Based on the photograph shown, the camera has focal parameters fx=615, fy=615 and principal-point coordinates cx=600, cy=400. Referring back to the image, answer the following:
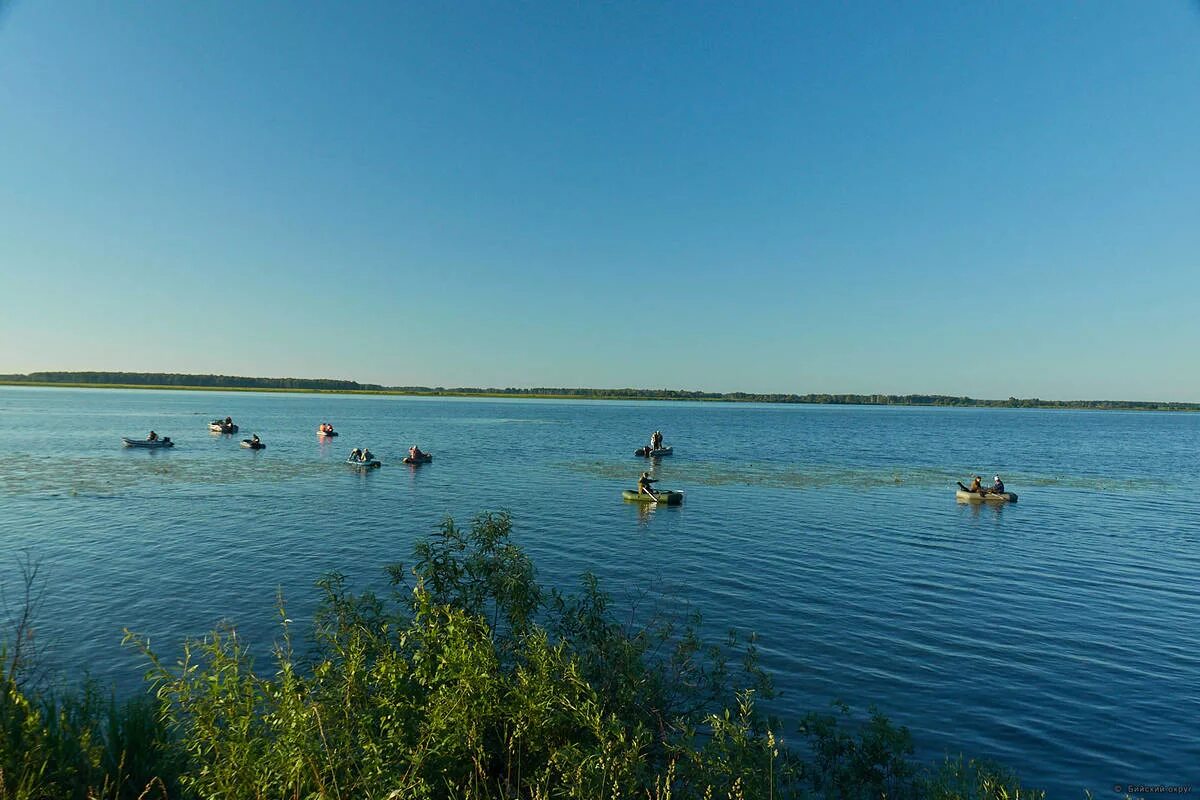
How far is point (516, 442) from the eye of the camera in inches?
3447

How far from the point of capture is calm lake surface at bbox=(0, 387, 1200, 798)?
15148mm

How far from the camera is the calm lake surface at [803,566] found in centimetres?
1515

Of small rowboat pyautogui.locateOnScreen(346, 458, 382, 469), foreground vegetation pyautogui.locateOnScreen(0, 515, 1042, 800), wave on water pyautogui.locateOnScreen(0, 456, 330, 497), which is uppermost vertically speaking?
foreground vegetation pyautogui.locateOnScreen(0, 515, 1042, 800)

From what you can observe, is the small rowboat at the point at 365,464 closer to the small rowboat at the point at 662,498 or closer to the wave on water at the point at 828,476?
the wave on water at the point at 828,476

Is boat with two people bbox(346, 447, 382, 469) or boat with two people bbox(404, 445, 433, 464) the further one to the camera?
boat with two people bbox(404, 445, 433, 464)

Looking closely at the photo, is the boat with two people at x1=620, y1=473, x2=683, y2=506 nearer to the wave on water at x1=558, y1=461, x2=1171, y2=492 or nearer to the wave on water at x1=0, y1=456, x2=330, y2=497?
the wave on water at x1=558, y1=461, x2=1171, y2=492

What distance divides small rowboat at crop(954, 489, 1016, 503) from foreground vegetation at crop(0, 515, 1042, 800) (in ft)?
120

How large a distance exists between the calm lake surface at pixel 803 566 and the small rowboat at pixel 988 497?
131 cm

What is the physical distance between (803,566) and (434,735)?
2238 centimetres

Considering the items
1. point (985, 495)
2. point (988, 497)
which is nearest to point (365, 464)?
point (985, 495)

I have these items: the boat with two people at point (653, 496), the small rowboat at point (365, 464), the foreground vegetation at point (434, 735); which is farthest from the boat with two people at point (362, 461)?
the foreground vegetation at point (434, 735)

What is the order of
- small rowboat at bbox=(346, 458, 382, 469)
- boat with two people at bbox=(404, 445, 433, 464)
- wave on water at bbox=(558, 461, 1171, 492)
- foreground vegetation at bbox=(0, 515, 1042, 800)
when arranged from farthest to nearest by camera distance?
boat with two people at bbox=(404, 445, 433, 464) → small rowboat at bbox=(346, 458, 382, 469) → wave on water at bbox=(558, 461, 1171, 492) → foreground vegetation at bbox=(0, 515, 1042, 800)

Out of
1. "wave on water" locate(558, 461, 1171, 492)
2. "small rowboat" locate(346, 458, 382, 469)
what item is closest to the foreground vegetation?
"wave on water" locate(558, 461, 1171, 492)

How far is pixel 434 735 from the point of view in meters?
7.30
